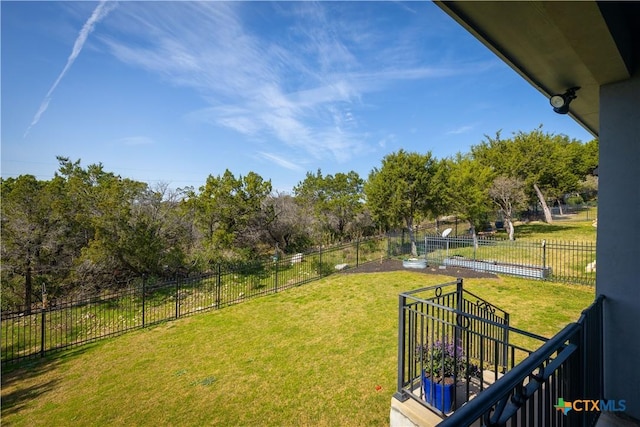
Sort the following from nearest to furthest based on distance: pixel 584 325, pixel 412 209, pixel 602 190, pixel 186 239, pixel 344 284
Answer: pixel 584 325 → pixel 602 190 → pixel 344 284 → pixel 186 239 → pixel 412 209

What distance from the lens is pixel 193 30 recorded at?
5121mm

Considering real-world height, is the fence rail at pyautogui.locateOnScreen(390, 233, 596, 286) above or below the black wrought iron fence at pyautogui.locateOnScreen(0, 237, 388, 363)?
above

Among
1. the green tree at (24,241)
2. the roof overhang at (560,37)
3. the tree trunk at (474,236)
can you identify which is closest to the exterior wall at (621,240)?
the roof overhang at (560,37)

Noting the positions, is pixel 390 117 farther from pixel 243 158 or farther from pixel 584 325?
pixel 584 325

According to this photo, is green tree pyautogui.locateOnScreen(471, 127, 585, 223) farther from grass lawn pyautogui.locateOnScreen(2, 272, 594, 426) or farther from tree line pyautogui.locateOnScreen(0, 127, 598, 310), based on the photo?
grass lawn pyautogui.locateOnScreen(2, 272, 594, 426)

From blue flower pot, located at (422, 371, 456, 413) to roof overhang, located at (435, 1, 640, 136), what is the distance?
323 cm

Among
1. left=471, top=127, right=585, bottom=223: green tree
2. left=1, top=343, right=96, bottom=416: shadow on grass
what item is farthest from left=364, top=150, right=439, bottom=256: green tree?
left=1, top=343, right=96, bottom=416: shadow on grass

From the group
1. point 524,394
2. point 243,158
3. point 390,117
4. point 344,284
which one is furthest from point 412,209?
point 524,394

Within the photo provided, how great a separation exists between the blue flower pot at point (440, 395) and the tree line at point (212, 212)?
10009 mm

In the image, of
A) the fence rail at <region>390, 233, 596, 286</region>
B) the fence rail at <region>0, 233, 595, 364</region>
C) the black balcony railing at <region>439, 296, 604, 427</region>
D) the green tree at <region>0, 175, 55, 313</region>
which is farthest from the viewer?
the fence rail at <region>390, 233, 596, 286</region>

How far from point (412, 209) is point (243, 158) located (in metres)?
9.64

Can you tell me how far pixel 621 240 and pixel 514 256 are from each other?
11.3 metres

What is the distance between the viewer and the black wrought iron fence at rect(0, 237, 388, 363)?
6.80 metres

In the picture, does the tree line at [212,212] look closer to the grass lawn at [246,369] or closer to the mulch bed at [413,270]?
the mulch bed at [413,270]
